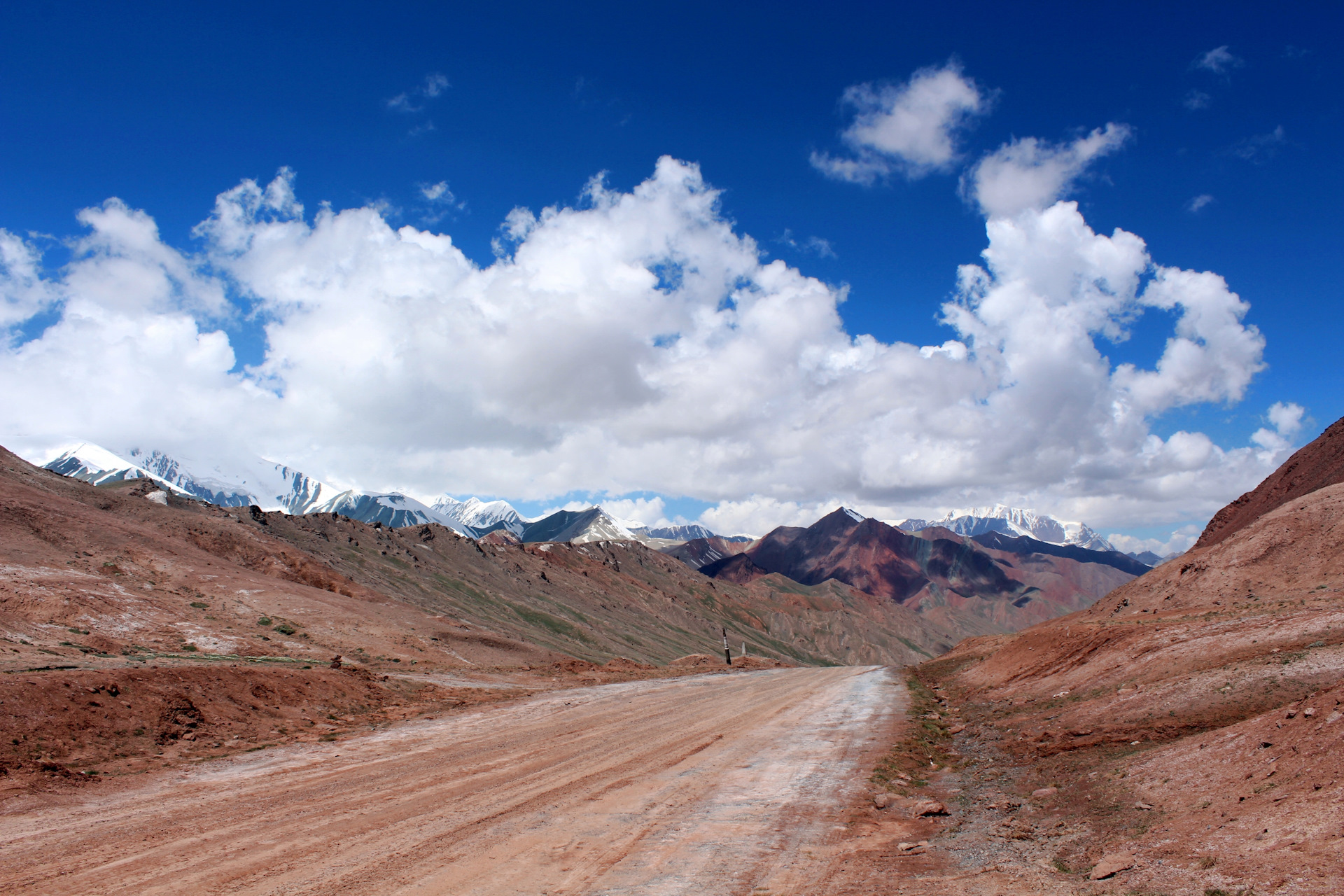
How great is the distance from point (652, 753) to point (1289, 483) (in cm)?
7201

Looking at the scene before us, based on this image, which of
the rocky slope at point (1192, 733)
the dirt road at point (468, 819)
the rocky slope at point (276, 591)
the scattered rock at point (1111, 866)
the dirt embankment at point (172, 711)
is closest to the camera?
the rocky slope at point (1192, 733)

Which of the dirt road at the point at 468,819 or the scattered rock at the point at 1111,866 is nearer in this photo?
the scattered rock at the point at 1111,866

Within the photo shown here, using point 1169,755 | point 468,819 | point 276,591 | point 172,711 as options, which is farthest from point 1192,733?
point 276,591

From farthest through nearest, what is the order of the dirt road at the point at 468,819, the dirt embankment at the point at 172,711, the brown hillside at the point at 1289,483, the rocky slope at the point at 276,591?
the brown hillside at the point at 1289,483 → the rocky slope at the point at 276,591 → the dirt embankment at the point at 172,711 → the dirt road at the point at 468,819

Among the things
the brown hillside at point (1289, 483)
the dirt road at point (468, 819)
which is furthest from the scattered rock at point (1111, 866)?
the brown hillside at point (1289, 483)

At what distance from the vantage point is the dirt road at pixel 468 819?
809cm

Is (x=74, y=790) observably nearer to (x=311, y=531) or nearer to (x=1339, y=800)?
(x=1339, y=800)

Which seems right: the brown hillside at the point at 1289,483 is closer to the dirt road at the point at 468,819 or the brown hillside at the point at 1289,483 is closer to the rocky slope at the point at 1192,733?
the rocky slope at the point at 1192,733

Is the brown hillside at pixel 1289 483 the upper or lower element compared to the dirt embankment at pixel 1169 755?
upper

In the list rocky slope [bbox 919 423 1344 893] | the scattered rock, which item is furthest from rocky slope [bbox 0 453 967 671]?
rocky slope [bbox 919 423 1344 893]

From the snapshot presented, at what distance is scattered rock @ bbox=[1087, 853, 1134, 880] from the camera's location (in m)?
7.63

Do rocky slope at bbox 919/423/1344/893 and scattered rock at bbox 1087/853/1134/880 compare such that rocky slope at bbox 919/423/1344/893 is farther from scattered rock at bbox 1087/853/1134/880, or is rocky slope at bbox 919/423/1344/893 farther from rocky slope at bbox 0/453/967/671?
rocky slope at bbox 0/453/967/671

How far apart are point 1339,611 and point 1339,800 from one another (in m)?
13.7

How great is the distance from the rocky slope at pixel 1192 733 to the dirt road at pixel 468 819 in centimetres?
377
